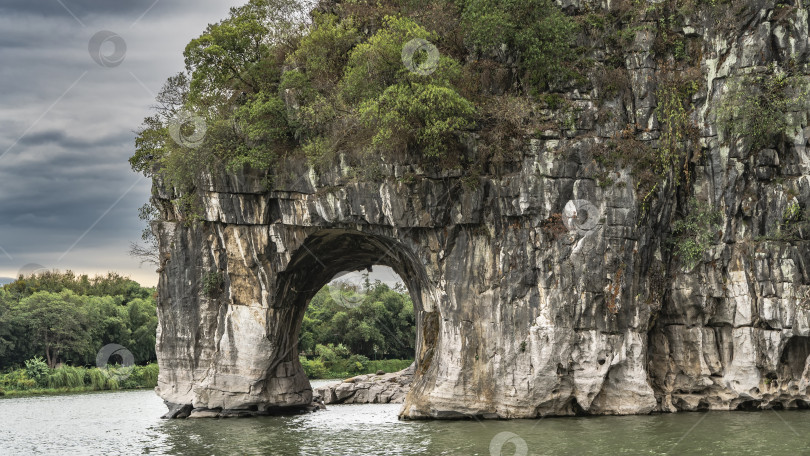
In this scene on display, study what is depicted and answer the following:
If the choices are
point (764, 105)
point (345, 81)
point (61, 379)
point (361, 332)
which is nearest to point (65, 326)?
point (61, 379)

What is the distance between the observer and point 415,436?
19406 millimetres

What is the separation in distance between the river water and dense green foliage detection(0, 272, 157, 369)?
2351 cm

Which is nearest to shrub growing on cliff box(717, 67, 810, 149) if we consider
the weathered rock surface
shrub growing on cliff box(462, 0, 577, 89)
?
the weathered rock surface

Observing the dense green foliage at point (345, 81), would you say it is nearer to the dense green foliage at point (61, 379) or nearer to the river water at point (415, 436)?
the river water at point (415, 436)

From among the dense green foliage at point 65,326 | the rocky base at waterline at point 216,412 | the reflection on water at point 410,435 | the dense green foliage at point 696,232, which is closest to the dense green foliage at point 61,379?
the dense green foliage at point 65,326

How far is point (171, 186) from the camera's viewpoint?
27.3 m

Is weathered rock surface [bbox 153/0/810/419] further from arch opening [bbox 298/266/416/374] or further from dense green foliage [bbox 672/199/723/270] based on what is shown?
arch opening [bbox 298/266/416/374]

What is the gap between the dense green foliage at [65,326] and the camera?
160 ft

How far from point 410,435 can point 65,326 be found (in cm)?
3648

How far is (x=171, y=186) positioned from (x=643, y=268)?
628 inches

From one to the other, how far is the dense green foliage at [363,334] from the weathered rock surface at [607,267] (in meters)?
30.6

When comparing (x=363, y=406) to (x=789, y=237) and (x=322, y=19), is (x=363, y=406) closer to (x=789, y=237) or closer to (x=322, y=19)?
(x=322, y=19)

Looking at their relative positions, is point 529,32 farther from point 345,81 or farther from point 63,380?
point 63,380

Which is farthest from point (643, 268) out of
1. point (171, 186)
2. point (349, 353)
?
point (349, 353)
